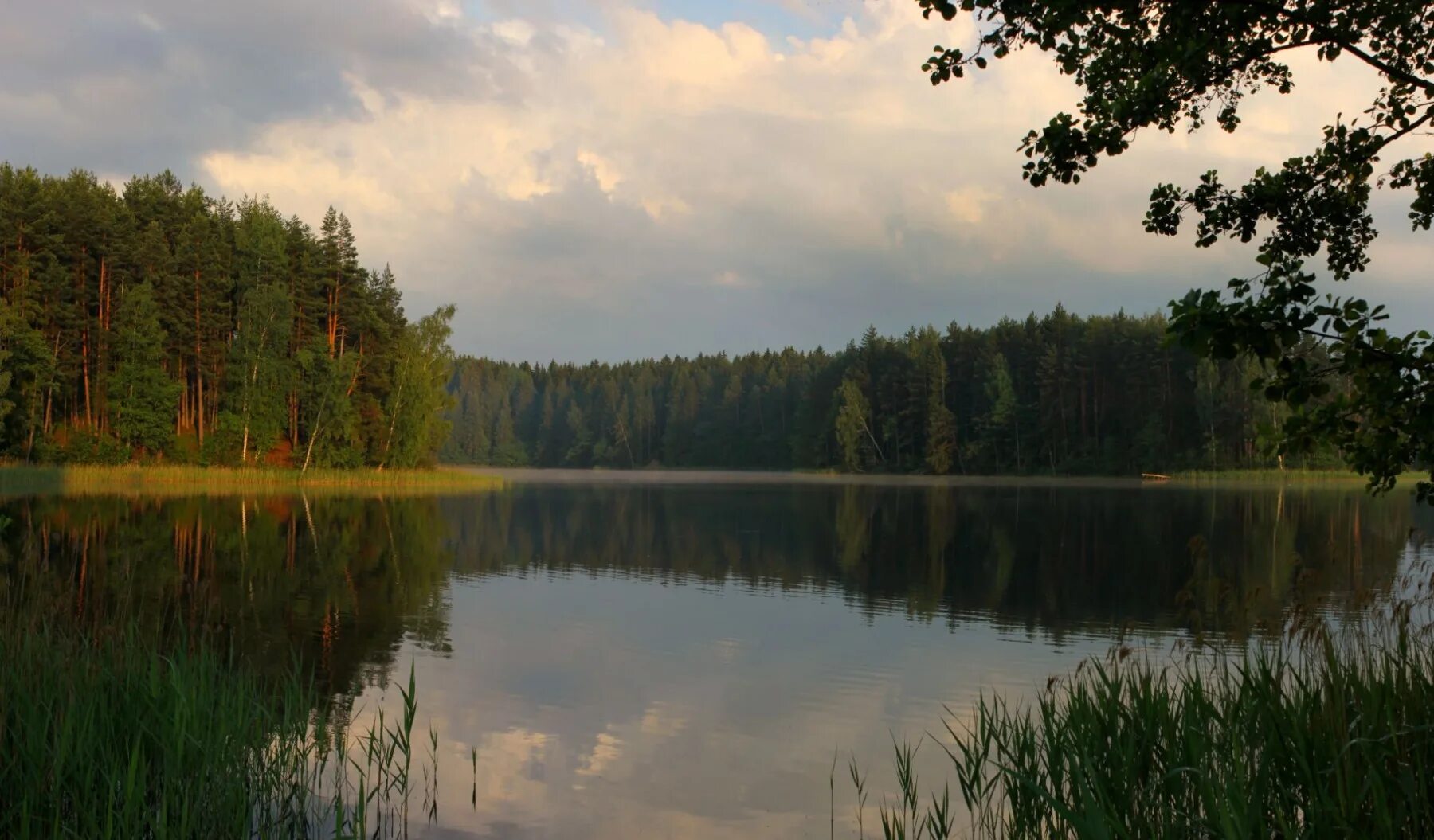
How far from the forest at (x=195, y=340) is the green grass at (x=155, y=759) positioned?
1990 inches

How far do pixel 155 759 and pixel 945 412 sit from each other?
109643 millimetres

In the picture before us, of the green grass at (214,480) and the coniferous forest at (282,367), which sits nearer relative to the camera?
the green grass at (214,480)

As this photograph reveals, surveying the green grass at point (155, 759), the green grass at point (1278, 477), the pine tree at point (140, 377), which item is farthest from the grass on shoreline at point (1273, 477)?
the green grass at point (155, 759)

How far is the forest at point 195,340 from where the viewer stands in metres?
59.1

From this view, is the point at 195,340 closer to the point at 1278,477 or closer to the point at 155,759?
the point at 155,759

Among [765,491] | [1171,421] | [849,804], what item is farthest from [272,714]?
[1171,421]

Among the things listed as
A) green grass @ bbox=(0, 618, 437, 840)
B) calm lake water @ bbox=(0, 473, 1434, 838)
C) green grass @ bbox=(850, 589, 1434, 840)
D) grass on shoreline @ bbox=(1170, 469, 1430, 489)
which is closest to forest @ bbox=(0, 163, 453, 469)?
calm lake water @ bbox=(0, 473, 1434, 838)

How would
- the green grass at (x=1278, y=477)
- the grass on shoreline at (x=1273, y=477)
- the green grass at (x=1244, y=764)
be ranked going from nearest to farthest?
the green grass at (x=1244, y=764) → the grass on shoreline at (x=1273, y=477) → the green grass at (x=1278, y=477)

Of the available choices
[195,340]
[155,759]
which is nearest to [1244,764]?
[155,759]

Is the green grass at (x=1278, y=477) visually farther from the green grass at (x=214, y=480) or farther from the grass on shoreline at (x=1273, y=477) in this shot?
the green grass at (x=214, y=480)

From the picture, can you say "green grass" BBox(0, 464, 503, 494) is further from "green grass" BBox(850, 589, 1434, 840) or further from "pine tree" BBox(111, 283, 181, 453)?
"green grass" BBox(850, 589, 1434, 840)

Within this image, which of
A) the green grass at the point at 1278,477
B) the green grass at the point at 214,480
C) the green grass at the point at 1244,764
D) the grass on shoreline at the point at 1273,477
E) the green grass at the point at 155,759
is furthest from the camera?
the green grass at the point at 1278,477

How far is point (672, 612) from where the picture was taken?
2095 cm

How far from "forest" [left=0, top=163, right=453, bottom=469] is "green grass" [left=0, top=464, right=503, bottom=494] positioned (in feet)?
6.44
